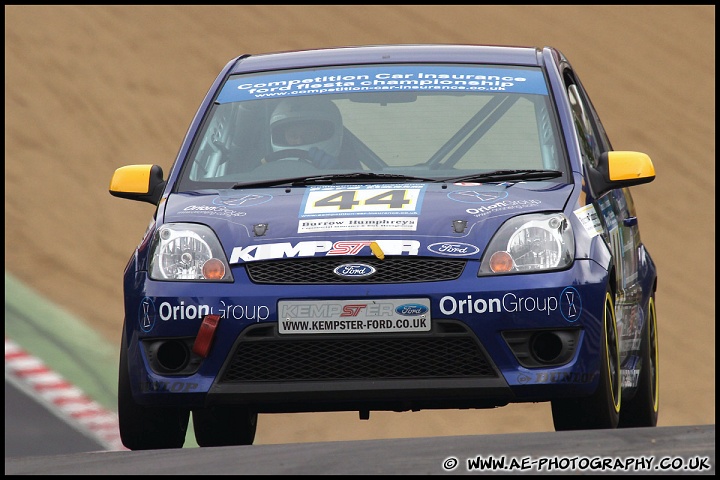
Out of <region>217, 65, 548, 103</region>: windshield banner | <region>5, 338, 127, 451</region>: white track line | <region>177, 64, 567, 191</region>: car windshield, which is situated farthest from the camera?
<region>5, 338, 127, 451</region>: white track line

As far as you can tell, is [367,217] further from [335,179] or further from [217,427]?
[217,427]

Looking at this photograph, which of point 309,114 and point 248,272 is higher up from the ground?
point 309,114

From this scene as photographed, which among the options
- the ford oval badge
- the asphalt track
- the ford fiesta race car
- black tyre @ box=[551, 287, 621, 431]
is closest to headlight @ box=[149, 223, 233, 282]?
the ford fiesta race car

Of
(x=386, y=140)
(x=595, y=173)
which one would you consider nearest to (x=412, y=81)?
(x=386, y=140)

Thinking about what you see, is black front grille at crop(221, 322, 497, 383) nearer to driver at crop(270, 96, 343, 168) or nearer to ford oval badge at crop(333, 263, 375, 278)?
ford oval badge at crop(333, 263, 375, 278)

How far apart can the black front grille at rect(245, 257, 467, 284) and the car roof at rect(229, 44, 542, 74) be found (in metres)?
1.78

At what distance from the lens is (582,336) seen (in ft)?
20.8

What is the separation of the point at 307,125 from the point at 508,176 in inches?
41.5

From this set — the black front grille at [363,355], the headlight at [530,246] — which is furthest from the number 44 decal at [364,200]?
the black front grille at [363,355]

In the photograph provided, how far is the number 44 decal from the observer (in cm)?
660

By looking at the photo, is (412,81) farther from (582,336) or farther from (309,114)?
(582,336)

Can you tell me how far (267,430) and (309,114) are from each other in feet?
27.4

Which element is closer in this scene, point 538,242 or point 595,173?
point 538,242

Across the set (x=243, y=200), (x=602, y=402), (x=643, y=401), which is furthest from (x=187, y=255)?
(x=643, y=401)
